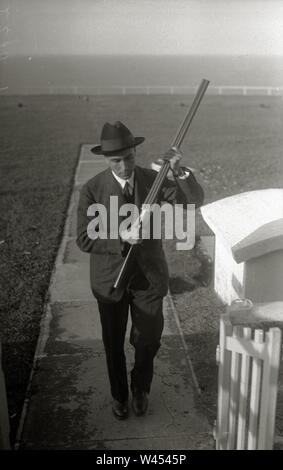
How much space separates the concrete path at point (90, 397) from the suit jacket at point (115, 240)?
3.06ft

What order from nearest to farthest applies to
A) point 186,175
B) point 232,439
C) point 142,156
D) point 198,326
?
point 232,439 → point 186,175 → point 198,326 → point 142,156

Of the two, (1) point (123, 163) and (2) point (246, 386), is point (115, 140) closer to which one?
(1) point (123, 163)

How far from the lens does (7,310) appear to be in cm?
608

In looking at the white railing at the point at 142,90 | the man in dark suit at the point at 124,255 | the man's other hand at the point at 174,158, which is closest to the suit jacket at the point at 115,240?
the man in dark suit at the point at 124,255

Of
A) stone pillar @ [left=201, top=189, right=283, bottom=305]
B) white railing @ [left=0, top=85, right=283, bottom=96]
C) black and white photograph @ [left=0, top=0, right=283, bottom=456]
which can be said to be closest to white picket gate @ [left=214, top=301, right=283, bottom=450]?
black and white photograph @ [left=0, top=0, right=283, bottom=456]

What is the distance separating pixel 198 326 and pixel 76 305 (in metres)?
1.39

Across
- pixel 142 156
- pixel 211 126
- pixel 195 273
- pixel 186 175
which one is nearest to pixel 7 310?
pixel 195 273

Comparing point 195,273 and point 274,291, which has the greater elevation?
point 274,291

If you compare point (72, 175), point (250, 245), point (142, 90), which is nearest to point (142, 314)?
point (250, 245)

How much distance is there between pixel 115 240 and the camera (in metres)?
3.78

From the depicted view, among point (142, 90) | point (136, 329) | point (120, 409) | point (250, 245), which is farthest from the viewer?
point (142, 90)

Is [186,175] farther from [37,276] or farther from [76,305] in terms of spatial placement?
[37,276]

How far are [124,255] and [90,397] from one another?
51.8 inches

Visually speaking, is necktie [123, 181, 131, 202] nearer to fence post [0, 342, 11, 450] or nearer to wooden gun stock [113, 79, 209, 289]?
wooden gun stock [113, 79, 209, 289]
